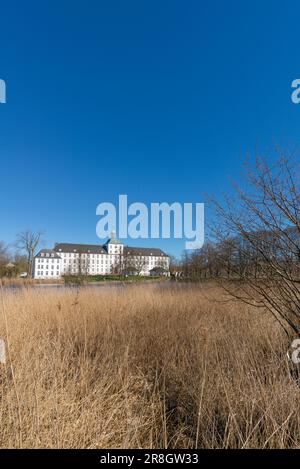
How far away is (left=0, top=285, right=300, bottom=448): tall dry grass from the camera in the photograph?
1673 mm

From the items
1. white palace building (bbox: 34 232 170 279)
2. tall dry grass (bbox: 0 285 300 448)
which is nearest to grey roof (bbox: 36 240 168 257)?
white palace building (bbox: 34 232 170 279)

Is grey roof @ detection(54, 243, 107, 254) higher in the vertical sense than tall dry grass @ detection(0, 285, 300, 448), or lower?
higher

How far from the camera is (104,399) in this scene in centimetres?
223

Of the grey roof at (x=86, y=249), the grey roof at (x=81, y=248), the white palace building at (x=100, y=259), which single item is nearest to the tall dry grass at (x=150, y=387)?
the white palace building at (x=100, y=259)

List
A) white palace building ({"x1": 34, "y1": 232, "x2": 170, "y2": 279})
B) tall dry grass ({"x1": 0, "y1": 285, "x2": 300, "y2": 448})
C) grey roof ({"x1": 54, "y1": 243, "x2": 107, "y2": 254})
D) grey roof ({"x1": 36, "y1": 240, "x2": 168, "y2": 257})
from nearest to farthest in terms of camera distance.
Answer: tall dry grass ({"x1": 0, "y1": 285, "x2": 300, "y2": 448}) < white palace building ({"x1": 34, "y1": 232, "x2": 170, "y2": 279}) < grey roof ({"x1": 36, "y1": 240, "x2": 168, "y2": 257}) < grey roof ({"x1": 54, "y1": 243, "x2": 107, "y2": 254})

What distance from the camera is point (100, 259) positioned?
82875 mm

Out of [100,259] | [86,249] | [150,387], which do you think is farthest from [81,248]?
[150,387]

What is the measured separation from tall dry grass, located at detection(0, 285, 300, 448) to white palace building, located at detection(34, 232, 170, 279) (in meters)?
46.2

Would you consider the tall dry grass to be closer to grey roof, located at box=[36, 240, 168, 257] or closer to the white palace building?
the white palace building

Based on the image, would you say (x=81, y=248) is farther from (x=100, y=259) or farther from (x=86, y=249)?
(x=100, y=259)

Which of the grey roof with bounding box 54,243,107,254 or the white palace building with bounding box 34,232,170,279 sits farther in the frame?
the grey roof with bounding box 54,243,107,254

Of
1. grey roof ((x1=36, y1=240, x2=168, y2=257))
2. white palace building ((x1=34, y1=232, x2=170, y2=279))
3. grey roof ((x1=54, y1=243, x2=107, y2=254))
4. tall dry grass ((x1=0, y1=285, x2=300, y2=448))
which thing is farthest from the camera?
grey roof ((x1=54, y1=243, x2=107, y2=254))

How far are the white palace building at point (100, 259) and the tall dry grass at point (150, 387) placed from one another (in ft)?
152
